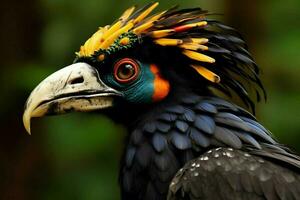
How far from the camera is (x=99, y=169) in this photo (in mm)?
9602

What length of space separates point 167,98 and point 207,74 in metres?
0.28

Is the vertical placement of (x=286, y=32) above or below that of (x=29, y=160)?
above

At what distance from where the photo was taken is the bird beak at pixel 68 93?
5.46 m

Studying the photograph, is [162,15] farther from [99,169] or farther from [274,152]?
[99,169]

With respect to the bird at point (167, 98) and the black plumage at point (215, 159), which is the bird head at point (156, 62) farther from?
the black plumage at point (215, 159)

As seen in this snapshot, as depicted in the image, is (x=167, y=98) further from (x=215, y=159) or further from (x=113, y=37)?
(x=215, y=159)

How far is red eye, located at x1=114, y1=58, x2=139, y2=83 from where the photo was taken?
224 inches

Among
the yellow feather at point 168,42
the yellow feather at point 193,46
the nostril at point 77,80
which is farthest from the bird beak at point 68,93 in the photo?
the yellow feather at point 193,46

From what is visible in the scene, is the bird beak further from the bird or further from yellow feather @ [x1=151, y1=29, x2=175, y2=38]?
yellow feather @ [x1=151, y1=29, x2=175, y2=38]

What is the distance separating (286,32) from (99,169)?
2.30 meters

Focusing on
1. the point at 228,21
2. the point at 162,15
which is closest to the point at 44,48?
the point at 228,21

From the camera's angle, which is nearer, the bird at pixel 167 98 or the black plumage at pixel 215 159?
the black plumage at pixel 215 159

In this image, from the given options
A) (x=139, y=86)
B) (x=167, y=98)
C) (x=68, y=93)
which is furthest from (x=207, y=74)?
(x=68, y=93)

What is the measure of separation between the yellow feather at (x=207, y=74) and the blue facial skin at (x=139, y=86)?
28 centimetres
